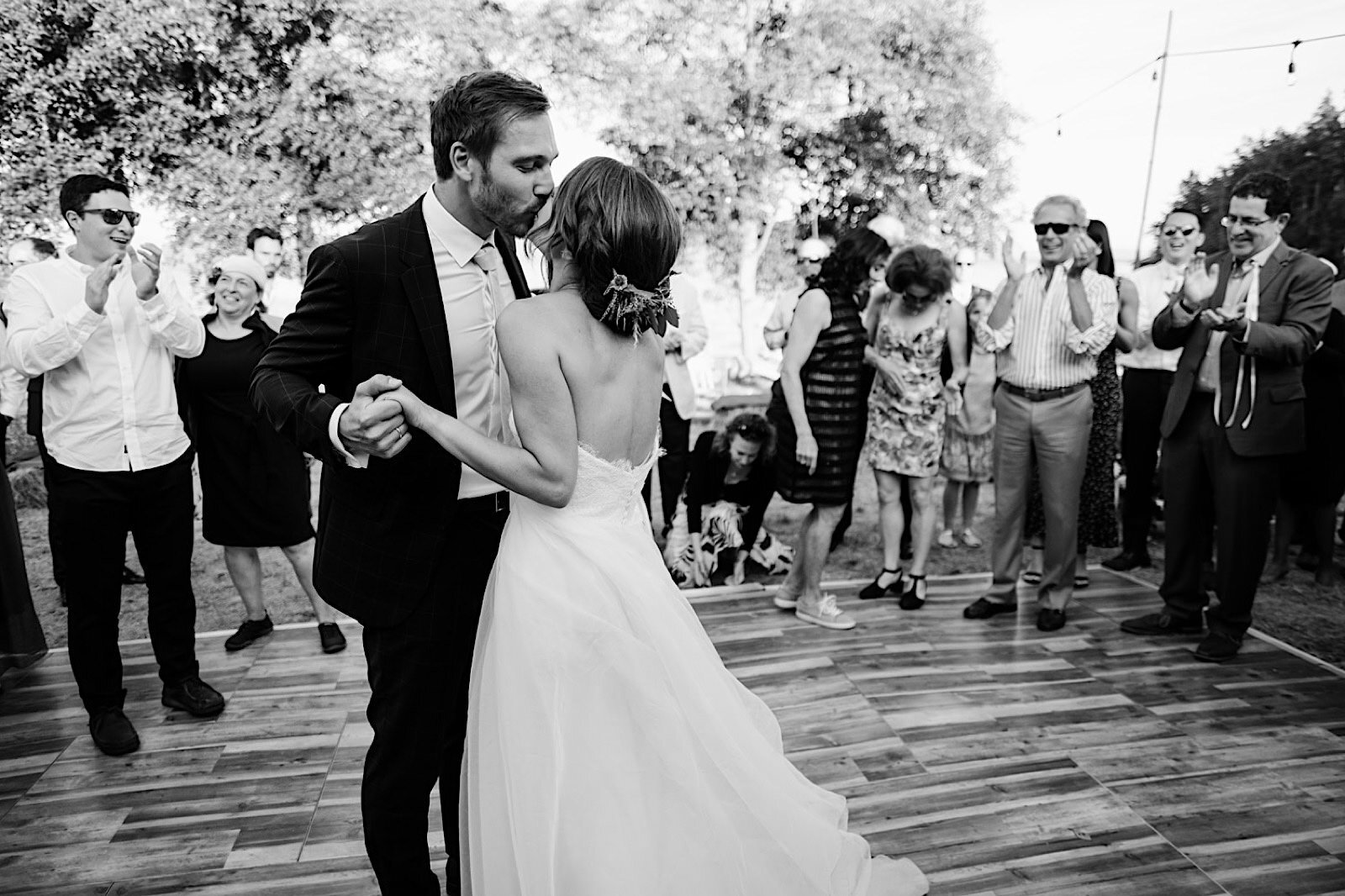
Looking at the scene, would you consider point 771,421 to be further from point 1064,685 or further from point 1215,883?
point 1215,883

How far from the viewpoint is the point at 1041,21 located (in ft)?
49.9

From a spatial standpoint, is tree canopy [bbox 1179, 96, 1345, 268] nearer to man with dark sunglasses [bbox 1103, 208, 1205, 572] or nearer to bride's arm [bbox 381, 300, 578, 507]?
man with dark sunglasses [bbox 1103, 208, 1205, 572]

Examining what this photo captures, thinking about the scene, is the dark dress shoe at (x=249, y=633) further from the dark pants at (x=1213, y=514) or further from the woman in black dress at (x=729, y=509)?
the dark pants at (x=1213, y=514)

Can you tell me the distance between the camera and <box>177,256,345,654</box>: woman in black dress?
11.9 feet

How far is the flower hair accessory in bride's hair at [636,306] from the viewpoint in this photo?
5.42 feet

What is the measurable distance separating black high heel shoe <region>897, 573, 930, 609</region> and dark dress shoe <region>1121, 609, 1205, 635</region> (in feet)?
2.87

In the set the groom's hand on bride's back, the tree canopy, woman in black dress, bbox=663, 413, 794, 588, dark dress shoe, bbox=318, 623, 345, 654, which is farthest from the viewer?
the tree canopy

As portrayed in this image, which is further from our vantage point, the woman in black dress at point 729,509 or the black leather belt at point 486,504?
the woman in black dress at point 729,509

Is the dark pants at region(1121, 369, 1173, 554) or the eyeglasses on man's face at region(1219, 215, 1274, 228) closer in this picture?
the eyeglasses on man's face at region(1219, 215, 1274, 228)

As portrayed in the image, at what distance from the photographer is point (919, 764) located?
2865 mm

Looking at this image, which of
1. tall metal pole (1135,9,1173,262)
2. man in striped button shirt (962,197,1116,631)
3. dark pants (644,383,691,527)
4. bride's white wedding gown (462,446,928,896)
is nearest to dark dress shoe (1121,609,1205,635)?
man in striped button shirt (962,197,1116,631)

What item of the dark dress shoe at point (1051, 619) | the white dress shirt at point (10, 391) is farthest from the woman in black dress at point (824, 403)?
the white dress shirt at point (10, 391)

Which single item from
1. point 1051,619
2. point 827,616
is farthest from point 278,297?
point 1051,619

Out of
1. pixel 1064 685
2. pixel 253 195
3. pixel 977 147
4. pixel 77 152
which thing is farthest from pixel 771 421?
pixel 977 147
